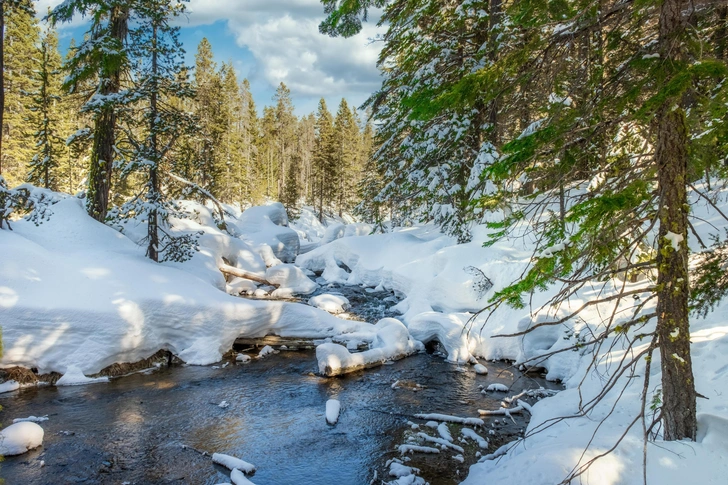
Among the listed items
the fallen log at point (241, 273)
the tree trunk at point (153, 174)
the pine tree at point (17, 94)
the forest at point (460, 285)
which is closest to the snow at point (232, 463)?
the forest at point (460, 285)

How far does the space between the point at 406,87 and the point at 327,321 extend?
7362 millimetres

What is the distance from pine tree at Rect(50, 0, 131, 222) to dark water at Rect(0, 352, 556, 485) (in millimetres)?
7737

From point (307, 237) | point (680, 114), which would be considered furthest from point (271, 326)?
point (307, 237)

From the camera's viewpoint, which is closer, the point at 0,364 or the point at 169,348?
the point at 0,364

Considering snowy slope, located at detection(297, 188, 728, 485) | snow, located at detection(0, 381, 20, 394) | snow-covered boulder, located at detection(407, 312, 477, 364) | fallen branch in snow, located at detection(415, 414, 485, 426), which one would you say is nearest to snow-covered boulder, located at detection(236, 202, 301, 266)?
snowy slope, located at detection(297, 188, 728, 485)

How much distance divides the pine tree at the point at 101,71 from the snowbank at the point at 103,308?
1.08m

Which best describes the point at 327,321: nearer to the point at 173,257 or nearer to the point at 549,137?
the point at 173,257

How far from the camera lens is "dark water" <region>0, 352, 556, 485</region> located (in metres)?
5.80

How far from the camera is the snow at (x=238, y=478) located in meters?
5.48

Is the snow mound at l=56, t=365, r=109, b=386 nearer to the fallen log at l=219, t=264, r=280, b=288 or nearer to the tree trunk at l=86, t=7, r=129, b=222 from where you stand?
the tree trunk at l=86, t=7, r=129, b=222

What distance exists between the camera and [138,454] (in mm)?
6152

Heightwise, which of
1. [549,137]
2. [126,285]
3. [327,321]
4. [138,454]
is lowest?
[138,454]

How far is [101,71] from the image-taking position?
41.7 feet

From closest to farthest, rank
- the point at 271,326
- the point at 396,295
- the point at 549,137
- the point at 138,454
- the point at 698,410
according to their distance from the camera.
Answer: the point at 549,137, the point at 698,410, the point at 138,454, the point at 271,326, the point at 396,295
